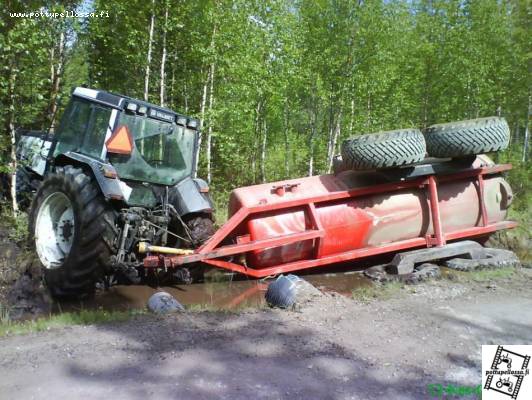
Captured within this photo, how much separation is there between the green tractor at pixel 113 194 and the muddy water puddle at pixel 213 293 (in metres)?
0.18

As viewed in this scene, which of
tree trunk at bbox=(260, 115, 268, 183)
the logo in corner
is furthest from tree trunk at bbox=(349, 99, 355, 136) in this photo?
the logo in corner

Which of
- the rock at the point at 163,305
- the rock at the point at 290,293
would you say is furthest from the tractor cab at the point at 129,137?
the rock at the point at 290,293

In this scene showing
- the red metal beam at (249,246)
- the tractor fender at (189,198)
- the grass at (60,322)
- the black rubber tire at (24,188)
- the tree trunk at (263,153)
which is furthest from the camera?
the tree trunk at (263,153)

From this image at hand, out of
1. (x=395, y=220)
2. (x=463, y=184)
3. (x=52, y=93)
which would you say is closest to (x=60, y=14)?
(x=52, y=93)

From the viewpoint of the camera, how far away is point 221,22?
11.3 metres

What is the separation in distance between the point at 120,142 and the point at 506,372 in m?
4.45

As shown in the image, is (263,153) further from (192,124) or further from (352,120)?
(192,124)

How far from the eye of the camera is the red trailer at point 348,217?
5754 millimetres

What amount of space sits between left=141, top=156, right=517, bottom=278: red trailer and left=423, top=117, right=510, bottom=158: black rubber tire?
1.06ft

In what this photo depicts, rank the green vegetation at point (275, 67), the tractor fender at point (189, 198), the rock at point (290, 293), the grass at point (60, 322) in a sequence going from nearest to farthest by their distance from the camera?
the grass at point (60, 322) → the rock at point (290, 293) → the tractor fender at point (189, 198) → the green vegetation at point (275, 67)

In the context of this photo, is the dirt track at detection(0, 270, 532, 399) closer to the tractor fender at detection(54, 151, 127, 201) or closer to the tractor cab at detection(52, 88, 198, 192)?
the tractor fender at detection(54, 151, 127, 201)

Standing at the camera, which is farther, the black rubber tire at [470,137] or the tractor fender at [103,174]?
the black rubber tire at [470,137]

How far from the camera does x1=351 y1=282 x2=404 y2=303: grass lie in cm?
501

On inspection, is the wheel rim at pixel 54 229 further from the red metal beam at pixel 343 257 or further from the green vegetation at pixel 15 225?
the red metal beam at pixel 343 257
